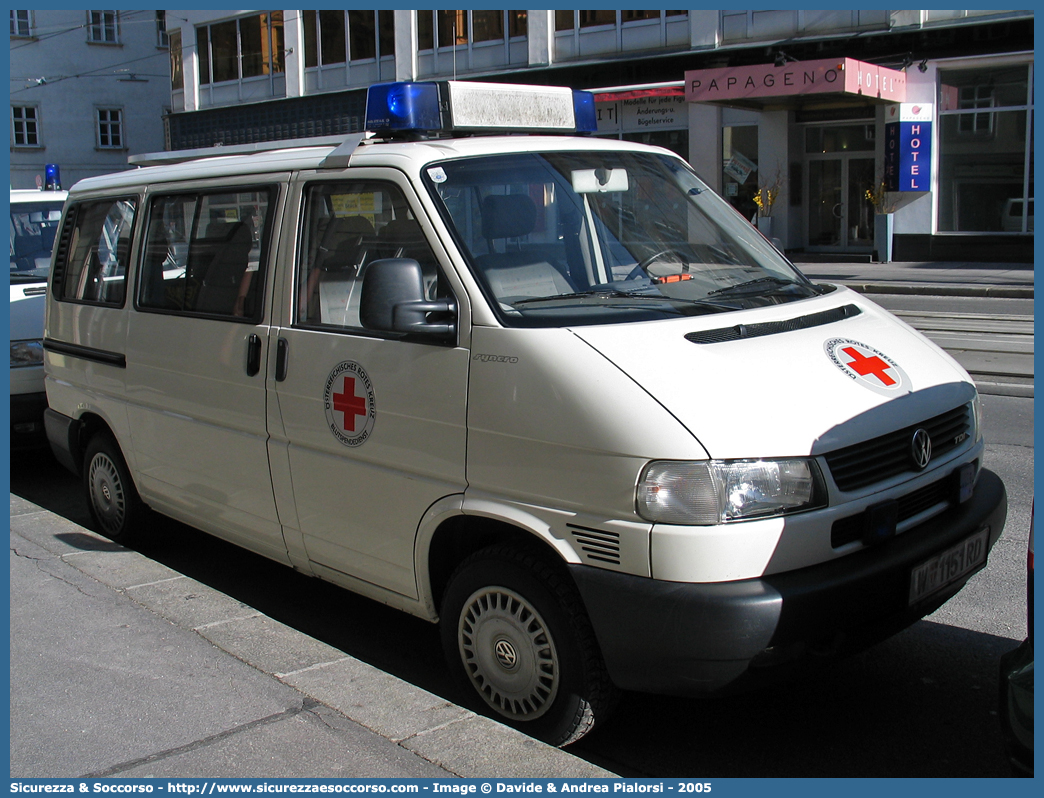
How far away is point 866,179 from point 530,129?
22.1 metres

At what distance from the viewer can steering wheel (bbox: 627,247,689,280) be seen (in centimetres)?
384

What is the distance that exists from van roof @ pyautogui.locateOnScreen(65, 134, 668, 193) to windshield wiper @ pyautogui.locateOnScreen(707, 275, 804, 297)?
83 cm

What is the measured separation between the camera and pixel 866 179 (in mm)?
24812

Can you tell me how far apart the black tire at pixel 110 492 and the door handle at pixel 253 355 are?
1590 millimetres

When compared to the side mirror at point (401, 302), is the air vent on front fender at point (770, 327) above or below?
below

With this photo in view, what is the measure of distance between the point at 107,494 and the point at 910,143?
838 inches

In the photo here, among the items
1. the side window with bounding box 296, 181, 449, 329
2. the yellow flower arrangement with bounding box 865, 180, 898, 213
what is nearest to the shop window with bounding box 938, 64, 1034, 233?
the yellow flower arrangement with bounding box 865, 180, 898, 213

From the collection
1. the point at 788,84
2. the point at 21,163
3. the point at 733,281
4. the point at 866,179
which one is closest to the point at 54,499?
the point at 733,281

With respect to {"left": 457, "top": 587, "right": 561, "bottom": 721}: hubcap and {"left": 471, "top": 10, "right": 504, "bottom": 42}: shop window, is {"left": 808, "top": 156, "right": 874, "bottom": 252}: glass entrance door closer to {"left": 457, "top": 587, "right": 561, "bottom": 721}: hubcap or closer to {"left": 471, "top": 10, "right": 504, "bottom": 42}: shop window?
{"left": 471, "top": 10, "right": 504, "bottom": 42}: shop window

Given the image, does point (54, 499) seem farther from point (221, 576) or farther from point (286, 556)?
point (286, 556)

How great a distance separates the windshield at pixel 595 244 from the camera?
3.58 meters

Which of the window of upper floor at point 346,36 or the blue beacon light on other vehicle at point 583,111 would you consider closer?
the blue beacon light on other vehicle at point 583,111

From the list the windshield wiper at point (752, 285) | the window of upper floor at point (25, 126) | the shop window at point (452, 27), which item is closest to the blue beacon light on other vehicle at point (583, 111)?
the windshield wiper at point (752, 285)

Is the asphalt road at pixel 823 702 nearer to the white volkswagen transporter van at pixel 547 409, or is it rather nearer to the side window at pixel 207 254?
the white volkswagen transporter van at pixel 547 409
